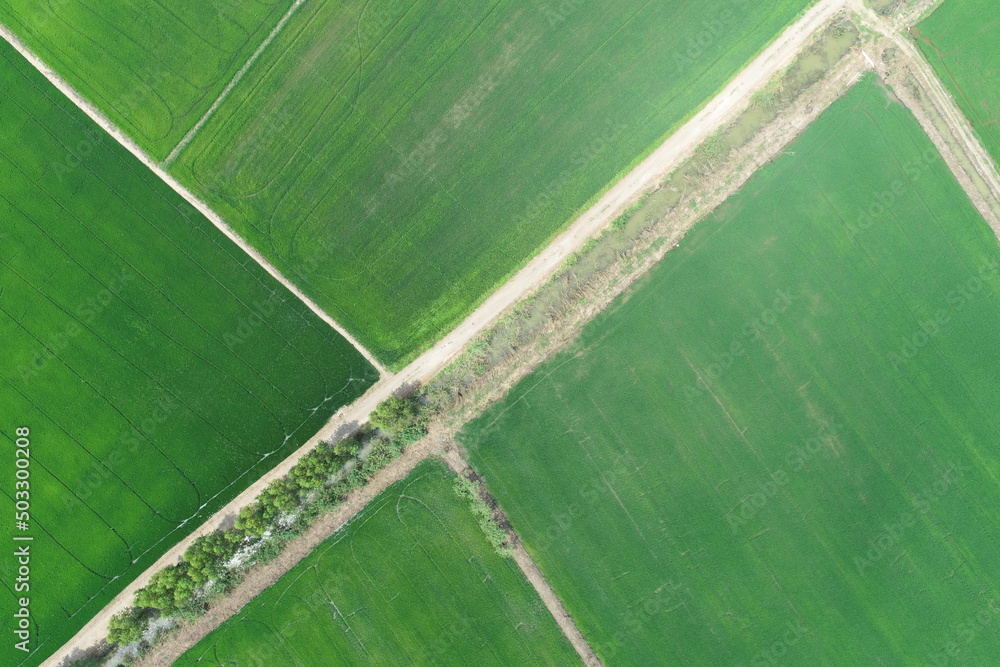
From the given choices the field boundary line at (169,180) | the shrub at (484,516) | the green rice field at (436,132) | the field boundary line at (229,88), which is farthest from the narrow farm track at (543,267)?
the field boundary line at (229,88)

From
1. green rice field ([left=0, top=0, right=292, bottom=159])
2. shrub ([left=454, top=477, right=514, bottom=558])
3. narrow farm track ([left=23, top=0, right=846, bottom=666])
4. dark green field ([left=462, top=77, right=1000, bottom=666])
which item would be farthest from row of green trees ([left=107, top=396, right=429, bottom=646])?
green rice field ([left=0, top=0, right=292, bottom=159])

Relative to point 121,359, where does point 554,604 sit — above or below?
below

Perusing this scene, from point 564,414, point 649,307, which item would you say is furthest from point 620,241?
point 564,414

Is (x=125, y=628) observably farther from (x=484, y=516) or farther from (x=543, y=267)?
(x=543, y=267)

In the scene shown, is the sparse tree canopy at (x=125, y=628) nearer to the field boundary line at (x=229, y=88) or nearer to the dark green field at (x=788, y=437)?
the dark green field at (x=788, y=437)

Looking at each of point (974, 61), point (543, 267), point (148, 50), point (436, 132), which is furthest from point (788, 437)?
point (148, 50)

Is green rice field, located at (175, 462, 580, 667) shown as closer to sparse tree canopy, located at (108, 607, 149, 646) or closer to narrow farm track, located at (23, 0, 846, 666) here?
narrow farm track, located at (23, 0, 846, 666)

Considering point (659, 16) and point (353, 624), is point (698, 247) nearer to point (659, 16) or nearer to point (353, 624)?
point (659, 16)
